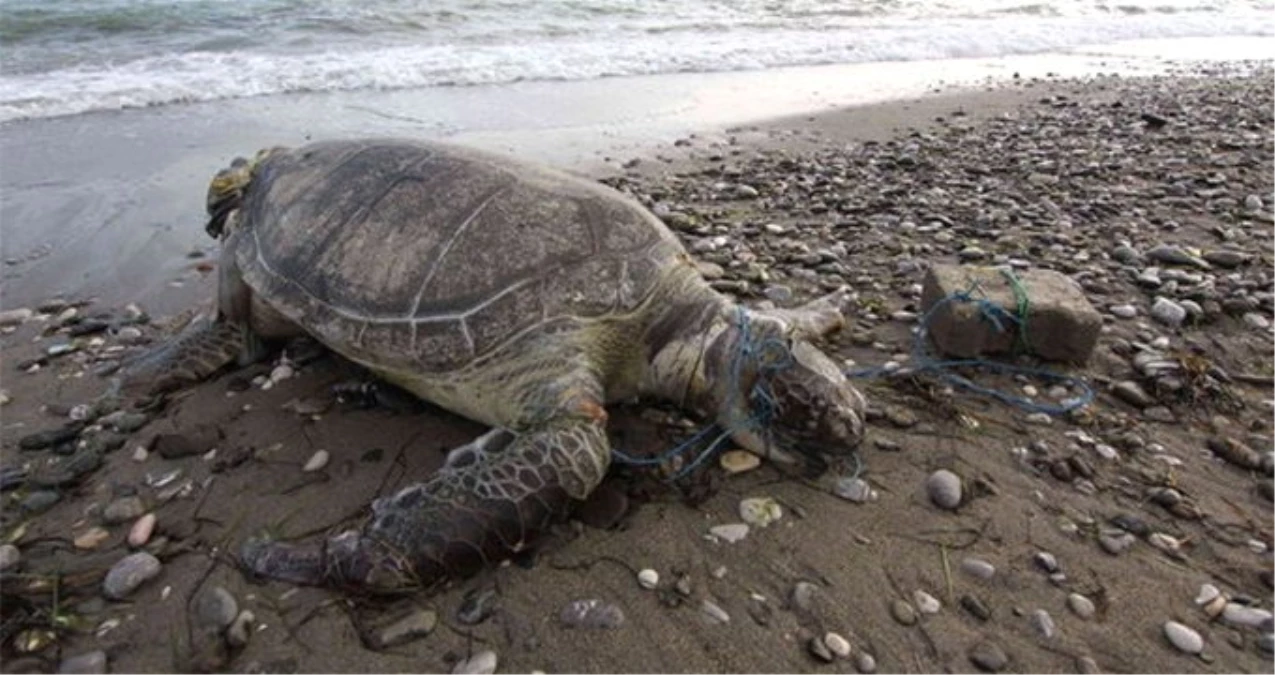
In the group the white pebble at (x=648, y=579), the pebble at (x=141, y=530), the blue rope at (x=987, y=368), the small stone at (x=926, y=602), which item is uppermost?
the blue rope at (x=987, y=368)

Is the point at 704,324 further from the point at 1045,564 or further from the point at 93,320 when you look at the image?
the point at 93,320

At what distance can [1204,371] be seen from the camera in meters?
3.31

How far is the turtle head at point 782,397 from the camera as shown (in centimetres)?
277

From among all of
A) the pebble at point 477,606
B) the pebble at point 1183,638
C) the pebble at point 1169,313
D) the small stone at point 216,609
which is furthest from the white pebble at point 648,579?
the pebble at point 1169,313

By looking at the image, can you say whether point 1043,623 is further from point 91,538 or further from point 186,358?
point 186,358

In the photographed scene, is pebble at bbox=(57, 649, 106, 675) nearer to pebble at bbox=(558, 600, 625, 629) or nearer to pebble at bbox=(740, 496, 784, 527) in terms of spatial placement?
pebble at bbox=(558, 600, 625, 629)

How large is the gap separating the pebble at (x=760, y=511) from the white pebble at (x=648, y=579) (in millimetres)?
381

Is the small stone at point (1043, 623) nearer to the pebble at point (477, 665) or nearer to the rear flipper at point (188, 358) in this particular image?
the pebble at point (477, 665)

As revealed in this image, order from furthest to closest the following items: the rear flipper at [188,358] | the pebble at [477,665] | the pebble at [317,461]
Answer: the rear flipper at [188,358] → the pebble at [317,461] → the pebble at [477,665]

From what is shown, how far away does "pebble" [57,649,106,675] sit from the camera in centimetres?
213

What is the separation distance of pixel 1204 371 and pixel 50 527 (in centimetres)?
432

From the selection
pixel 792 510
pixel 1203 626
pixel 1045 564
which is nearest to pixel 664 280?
pixel 792 510

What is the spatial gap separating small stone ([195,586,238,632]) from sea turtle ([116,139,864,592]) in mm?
118

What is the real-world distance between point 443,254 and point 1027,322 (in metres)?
2.33
